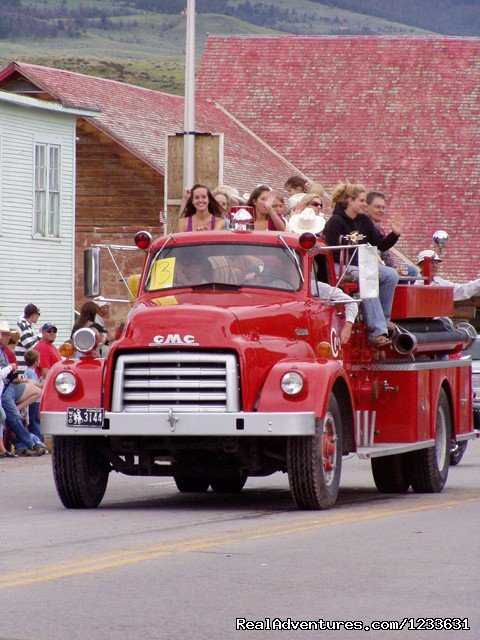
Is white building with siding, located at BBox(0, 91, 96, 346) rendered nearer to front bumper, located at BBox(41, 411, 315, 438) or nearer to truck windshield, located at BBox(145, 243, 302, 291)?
truck windshield, located at BBox(145, 243, 302, 291)

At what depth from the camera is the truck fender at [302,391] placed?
13578 millimetres

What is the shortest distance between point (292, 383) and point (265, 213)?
9.42 ft

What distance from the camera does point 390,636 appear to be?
27.0ft

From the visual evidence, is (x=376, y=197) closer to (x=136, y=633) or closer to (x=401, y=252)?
(x=136, y=633)

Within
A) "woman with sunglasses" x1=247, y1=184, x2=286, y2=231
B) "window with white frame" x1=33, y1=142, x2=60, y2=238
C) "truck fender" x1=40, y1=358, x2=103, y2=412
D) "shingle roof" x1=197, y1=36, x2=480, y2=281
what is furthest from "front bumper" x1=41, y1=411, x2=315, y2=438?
"shingle roof" x1=197, y1=36, x2=480, y2=281

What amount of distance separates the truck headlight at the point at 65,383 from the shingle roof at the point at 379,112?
3500cm

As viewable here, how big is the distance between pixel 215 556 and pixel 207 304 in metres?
3.84

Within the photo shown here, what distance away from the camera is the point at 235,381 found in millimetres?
13641

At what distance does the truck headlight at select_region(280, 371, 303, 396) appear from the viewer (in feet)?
44.7

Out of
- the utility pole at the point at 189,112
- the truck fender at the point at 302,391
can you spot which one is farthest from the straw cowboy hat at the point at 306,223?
the utility pole at the point at 189,112

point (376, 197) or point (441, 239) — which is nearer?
point (376, 197)

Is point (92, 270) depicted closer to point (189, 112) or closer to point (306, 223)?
point (306, 223)

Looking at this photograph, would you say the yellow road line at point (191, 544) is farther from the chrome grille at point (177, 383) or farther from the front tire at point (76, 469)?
the front tire at point (76, 469)

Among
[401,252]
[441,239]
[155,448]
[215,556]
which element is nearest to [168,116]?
[401,252]
